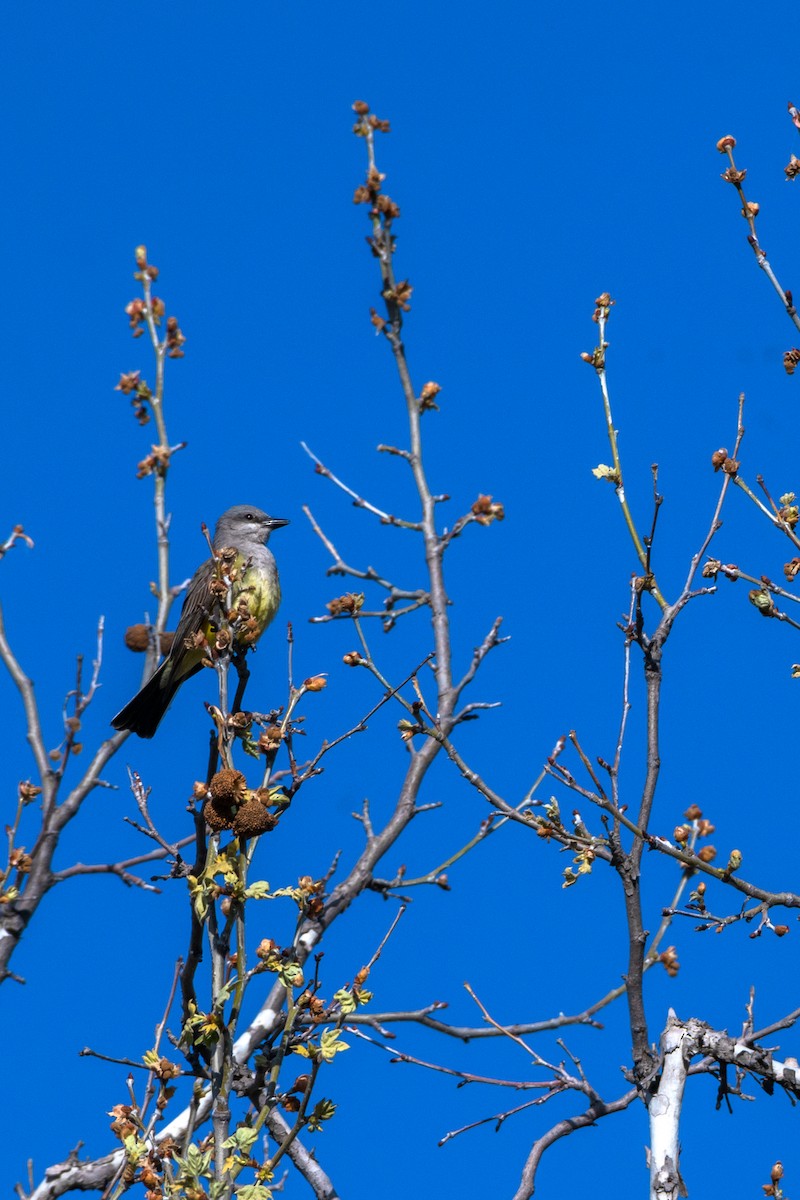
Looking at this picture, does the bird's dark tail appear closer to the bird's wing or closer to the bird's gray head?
the bird's wing

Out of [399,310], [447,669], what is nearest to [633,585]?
[447,669]

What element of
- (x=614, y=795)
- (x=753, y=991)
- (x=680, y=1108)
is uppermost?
(x=614, y=795)

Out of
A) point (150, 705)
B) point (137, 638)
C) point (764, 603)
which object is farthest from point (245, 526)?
point (764, 603)

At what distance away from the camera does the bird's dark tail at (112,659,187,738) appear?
8516mm

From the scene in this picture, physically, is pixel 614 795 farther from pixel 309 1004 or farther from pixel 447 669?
pixel 447 669

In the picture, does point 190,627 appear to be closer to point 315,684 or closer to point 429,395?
point 429,395

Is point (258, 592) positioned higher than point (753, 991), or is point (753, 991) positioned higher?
point (258, 592)

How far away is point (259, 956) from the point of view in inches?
162

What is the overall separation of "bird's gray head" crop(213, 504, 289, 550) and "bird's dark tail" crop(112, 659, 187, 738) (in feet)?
4.99

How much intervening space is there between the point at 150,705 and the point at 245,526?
6.15ft

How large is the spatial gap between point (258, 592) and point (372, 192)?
240 cm

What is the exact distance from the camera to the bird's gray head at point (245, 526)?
32.6 ft

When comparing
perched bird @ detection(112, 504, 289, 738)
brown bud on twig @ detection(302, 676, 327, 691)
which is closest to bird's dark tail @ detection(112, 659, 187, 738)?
perched bird @ detection(112, 504, 289, 738)

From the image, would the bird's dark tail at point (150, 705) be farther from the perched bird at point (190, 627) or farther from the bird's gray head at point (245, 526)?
the bird's gray head at point (245, 526)
